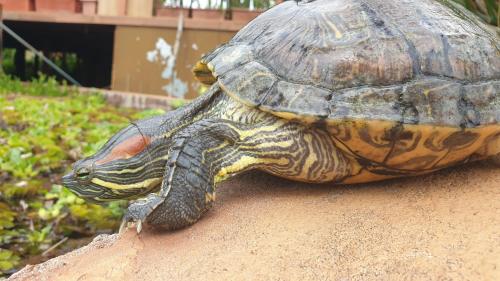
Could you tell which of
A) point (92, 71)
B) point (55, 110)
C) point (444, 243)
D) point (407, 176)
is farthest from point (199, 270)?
point (92, 71)

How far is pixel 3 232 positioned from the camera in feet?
11.3

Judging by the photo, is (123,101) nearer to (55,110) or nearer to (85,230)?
(55,110)

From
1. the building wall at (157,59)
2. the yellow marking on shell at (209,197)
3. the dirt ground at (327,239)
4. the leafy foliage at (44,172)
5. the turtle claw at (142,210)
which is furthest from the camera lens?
the building wall at (157,59)

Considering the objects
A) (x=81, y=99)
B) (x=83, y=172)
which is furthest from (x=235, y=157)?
(x=81, y=99)

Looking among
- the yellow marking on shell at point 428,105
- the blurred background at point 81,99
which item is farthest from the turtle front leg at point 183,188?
the blurred background at point 81,99

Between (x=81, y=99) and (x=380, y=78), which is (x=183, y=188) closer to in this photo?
(x=380, y=78)

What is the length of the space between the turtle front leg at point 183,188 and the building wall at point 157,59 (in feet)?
16.2

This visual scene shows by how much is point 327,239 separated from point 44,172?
3316 mm

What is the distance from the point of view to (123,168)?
1.84 m

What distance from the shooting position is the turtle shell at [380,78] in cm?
175

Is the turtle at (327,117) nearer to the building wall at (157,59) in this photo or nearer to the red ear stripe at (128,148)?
the red ear stripe at (128,148)

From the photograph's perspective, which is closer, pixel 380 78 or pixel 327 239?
pixel 327 239

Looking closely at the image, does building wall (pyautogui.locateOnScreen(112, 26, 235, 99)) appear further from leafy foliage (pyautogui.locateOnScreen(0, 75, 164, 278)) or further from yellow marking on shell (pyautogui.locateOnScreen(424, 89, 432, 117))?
yellow marking on shell (pyautogui.locateOnScreen(424, 89, 432, 117))

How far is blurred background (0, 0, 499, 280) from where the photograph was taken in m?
3.59
